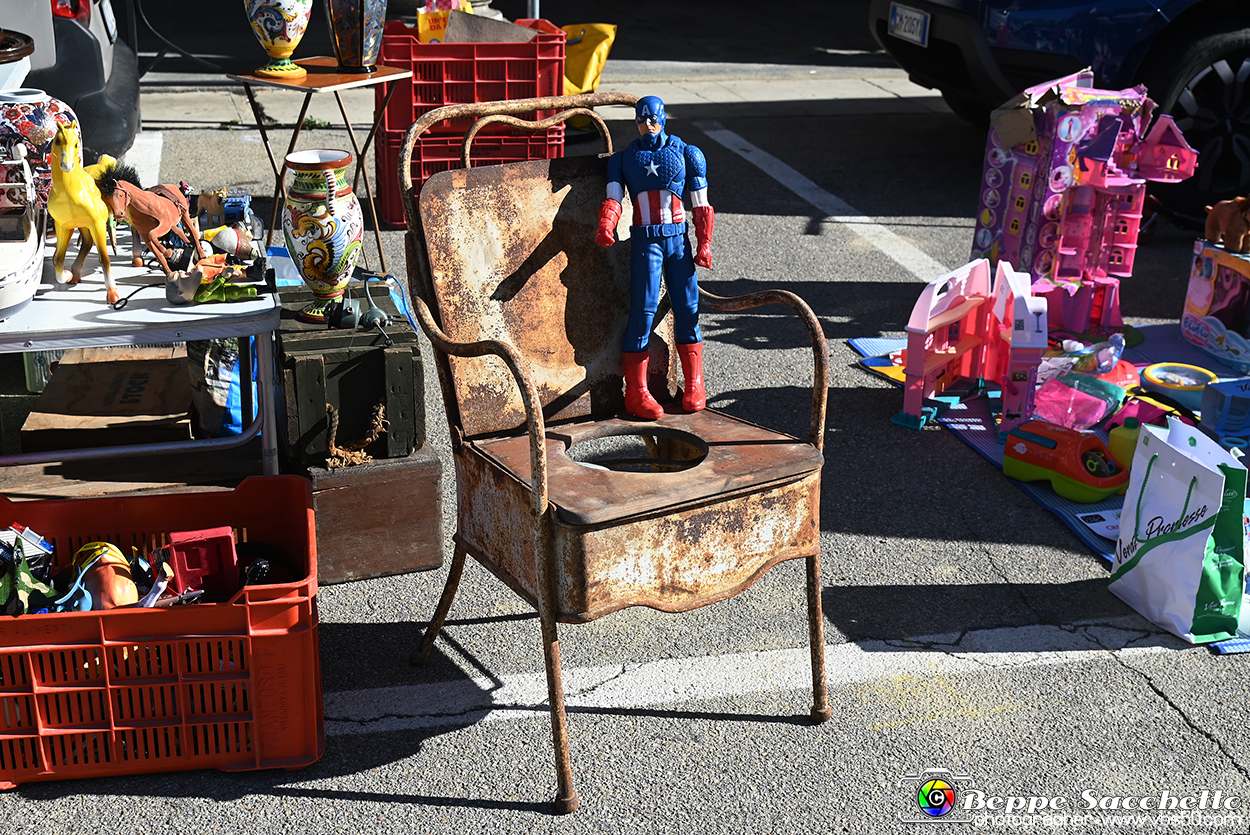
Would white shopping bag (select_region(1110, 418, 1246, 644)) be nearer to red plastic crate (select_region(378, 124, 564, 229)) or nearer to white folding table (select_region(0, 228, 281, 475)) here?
white folding table (select_region(0, 228, 281, 475))

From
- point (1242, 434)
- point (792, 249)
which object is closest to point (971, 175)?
point (792, 249)

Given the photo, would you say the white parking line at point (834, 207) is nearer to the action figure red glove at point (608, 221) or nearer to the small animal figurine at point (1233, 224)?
the small animal figurine at point (1233, 224)

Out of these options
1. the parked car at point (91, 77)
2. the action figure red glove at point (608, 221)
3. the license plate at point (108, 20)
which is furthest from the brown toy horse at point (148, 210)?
the license plate at point (108, 20)

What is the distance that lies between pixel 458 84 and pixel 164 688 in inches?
173

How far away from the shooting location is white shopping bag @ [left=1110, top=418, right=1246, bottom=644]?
10.1 ft

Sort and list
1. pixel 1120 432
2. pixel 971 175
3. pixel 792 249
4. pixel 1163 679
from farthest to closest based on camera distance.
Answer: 1. pixel 971 175
2. pixel 792 249
3. pixel 1120 432
4. pixel 1163 679

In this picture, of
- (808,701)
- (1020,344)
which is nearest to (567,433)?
(808,701)

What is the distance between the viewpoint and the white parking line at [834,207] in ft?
20.8

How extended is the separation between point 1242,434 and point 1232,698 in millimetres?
1466

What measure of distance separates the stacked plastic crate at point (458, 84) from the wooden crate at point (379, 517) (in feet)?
10.3

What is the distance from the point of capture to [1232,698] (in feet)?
9.89

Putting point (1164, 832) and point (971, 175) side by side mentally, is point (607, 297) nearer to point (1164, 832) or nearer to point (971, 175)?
point (1164, 832)

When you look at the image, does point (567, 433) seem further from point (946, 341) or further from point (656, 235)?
point (946, 341)

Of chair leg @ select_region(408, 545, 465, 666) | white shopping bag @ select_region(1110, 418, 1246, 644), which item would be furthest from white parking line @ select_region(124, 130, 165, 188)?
white shopping bag @ select_region(1110, 418, 1246, 644)
